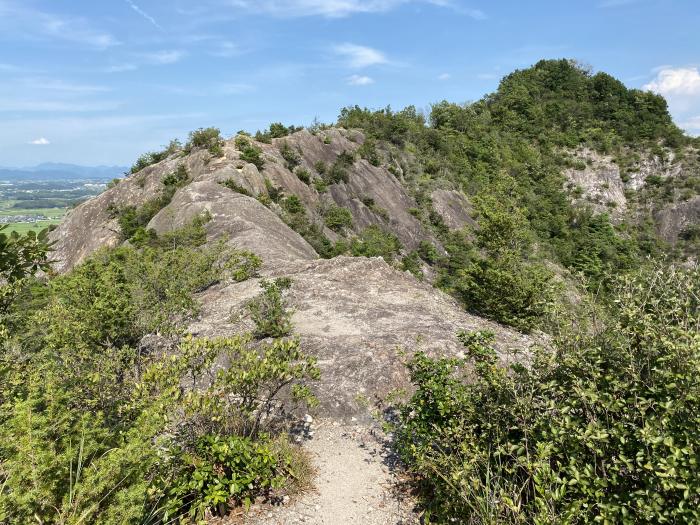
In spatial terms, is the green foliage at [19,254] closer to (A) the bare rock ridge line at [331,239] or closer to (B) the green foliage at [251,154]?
(A) the bare rock ridge line at [331,239]

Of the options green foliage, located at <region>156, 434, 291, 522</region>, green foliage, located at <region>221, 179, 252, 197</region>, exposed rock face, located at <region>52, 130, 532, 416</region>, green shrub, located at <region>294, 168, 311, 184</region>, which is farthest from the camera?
green shrub, located at <region>294, 168, 311, 184</region>

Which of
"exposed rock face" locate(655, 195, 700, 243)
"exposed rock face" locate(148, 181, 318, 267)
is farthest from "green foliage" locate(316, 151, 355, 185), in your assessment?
"exposed rock face" locate(655, 195, 700, 243)

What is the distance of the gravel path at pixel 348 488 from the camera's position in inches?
236

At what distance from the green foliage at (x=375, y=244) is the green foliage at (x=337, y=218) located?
4.98 feet

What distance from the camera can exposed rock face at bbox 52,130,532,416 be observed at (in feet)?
34.8

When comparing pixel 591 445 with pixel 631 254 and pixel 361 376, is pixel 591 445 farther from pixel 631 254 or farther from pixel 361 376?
pixel 631 254

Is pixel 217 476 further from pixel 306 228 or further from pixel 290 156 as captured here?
pixel 290 156

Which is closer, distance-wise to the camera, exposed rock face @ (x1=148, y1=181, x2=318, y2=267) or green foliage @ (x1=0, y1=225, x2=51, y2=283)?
green foliage @ (x1=0, y1=225, x2=51, y2=283)

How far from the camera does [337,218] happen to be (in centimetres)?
3397

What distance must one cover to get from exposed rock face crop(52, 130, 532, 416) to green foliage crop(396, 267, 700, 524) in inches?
155

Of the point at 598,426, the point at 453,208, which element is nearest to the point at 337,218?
the point at 453,208

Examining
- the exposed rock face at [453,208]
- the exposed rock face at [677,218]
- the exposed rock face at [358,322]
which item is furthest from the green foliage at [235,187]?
the exposed rock face at [677,218]

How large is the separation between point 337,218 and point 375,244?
12.2ft

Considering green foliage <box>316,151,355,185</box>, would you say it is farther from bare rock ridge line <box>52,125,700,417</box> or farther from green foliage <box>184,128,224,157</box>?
green foliage <box>184,128,224,157</box>
